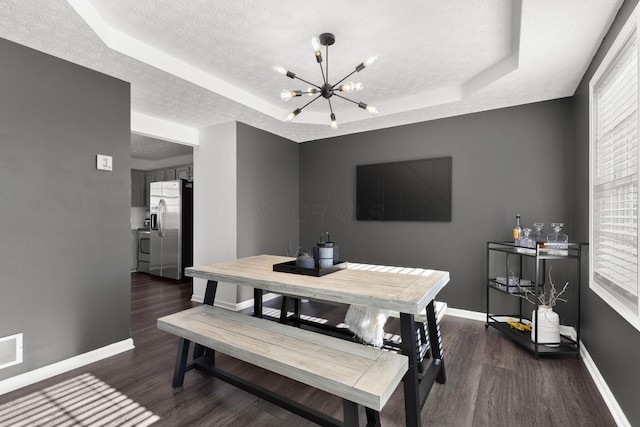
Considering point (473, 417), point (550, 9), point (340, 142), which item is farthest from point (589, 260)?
point (340, 142)

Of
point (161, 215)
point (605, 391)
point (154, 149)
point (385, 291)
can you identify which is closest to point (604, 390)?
point (605, 391)

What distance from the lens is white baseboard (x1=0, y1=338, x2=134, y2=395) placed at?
2.13 m

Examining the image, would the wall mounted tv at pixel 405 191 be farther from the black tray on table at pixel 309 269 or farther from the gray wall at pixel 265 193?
the black tray on table at pixel 309 269

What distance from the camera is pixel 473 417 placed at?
187 centimetres

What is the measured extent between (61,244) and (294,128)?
2881mm

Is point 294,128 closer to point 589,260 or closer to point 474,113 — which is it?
point 474,113

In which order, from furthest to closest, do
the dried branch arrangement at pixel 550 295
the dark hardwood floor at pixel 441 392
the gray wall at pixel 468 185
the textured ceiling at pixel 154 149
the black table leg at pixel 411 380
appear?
the textured ceiling at pixel 154 149
the gray wall at pixel 468 185
the dried branch arrangement at pixel 550 295
the dark hardwood floor at pixel 441 392
the black table leg at pixel 411 380

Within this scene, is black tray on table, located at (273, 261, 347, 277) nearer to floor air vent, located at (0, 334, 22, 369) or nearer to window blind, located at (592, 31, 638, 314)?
window blind, located at (592, 31, 638, 314)

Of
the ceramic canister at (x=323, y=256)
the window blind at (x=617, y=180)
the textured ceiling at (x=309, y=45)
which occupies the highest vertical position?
the textured ceiling at (x=309, y=45)

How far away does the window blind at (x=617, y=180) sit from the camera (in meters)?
1.74

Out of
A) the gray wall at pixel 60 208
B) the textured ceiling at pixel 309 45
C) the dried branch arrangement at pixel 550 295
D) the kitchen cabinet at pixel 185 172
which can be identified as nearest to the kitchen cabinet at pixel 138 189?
the kitchen cabinet at pixel 185 172

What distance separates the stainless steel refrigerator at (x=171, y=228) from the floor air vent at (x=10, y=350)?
11.3ft

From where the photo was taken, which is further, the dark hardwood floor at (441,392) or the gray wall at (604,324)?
the dark hardwood floor at (441,392)

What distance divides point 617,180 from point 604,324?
1.02 metres
